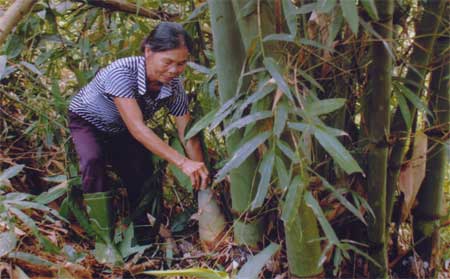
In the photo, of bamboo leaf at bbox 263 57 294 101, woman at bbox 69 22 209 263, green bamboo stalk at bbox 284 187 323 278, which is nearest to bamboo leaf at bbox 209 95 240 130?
bamboo leaf at bbox 263 57 294 101

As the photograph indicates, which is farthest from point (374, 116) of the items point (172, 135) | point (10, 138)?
point (10, 138)

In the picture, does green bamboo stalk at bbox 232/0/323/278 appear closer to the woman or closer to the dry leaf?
the dry leaf

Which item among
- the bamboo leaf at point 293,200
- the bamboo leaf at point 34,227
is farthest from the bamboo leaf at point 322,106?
the bamboo leaf at point 34,227

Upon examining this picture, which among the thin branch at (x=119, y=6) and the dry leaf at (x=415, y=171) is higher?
the thin branch at (x=119, y=6)

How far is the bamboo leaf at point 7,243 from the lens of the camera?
1328mm

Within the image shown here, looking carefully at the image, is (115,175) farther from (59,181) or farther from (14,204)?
(14,204)

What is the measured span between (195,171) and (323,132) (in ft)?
2.04

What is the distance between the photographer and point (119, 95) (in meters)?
1.58

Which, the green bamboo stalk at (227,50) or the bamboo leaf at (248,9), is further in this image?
the green bamboo stalk at (227,50)

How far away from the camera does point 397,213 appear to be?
1.39 metres

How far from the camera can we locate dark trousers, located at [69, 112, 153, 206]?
70.1 inches

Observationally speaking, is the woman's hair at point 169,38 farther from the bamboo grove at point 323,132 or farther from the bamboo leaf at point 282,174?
the bamboo leaf at point 282,174

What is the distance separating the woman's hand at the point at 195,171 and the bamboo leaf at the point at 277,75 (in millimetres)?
565

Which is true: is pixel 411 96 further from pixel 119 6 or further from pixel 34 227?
pixel 119 6
